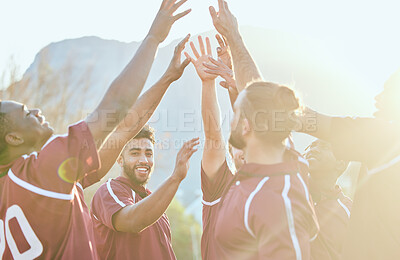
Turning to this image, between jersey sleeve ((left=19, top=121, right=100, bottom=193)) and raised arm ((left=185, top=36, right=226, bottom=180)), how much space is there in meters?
1.57

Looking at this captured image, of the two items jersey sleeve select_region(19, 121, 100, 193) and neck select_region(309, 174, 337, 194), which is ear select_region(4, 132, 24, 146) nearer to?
jersey sleeve select_region(19, 121, 100, 193)

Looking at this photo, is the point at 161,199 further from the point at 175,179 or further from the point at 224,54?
the point at 224,54

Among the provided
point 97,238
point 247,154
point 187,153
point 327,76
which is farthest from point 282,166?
point 327,76

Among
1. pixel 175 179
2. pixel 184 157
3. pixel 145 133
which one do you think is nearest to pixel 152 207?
pixel 175 179

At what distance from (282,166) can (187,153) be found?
118 centimetres

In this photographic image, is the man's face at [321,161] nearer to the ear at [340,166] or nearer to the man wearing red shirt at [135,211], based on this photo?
the ear at [340,166]

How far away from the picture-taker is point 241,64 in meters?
3.50

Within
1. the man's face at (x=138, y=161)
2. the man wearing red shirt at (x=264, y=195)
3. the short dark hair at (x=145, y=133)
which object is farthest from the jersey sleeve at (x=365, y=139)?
the short dark hair at (x=145, y=133)

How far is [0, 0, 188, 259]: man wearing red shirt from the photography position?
8.19 feet

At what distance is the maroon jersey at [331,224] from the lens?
3803 millimetres

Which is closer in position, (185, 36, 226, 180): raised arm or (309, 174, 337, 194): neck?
(185, 36, 226, 180): raised arm

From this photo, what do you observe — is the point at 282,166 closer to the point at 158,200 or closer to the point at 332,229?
the point at 158,200

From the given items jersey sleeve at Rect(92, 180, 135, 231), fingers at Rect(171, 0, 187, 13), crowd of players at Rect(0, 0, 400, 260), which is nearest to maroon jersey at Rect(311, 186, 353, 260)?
crowd of players at Rect(0, 0, 400, 260)

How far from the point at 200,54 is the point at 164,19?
128cm
